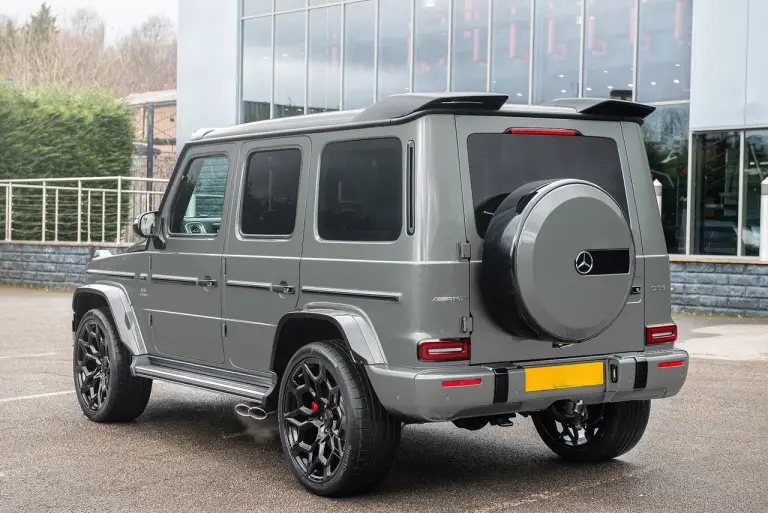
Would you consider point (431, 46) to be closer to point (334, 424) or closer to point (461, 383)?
point (334, 424)

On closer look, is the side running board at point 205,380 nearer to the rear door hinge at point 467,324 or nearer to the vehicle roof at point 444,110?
the rear door hinge at point 467,324

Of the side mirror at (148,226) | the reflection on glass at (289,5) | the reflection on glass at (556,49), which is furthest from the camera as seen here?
the reflection on glass at (289,5)

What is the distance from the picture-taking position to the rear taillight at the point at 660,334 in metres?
6.10

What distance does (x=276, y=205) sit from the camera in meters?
6.51

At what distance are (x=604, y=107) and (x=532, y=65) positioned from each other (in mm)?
15438

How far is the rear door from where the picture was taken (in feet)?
18.2

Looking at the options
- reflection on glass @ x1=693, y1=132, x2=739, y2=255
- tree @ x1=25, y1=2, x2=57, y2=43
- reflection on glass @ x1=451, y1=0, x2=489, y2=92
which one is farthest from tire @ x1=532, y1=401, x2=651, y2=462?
tree @ x1=25, y1=2, x2=57, y2=43

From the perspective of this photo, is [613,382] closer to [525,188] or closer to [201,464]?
[525,188]

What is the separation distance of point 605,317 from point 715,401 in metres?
3.97

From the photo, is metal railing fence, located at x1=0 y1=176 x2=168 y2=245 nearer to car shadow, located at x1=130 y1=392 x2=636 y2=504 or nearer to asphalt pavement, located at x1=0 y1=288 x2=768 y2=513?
asphalt pavement, located at x1=0 y1=288 x2=768 y2=513

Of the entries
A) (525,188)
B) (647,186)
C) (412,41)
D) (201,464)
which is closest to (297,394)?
(201,464)

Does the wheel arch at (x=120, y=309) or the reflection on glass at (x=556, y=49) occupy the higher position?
the reflection on glass at (x=556, y=49)

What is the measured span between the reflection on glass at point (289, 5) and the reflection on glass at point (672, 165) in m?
9.32

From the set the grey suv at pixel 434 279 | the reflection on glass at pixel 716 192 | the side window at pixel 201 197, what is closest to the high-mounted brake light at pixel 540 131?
the grey suv at pixel 434 279
